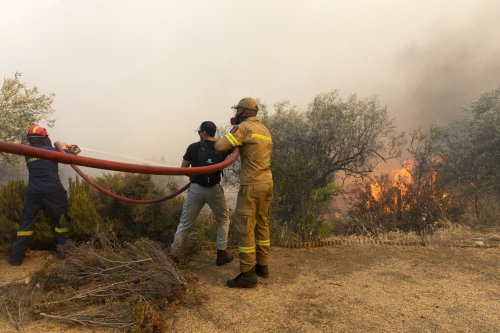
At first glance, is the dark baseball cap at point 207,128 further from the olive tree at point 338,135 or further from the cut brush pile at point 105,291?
the olive tree at point 338,135

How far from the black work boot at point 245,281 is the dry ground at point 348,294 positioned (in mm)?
Answer: 83

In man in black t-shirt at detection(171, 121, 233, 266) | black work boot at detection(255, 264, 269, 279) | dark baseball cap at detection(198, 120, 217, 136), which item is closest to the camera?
black work boot at detection(255, 264, 269, 279)

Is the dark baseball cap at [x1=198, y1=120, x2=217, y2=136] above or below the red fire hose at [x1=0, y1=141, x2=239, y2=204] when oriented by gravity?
above

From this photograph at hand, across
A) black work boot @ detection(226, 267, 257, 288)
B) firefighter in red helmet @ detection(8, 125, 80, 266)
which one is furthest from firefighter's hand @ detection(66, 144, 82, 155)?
black work boot @ detection(226, 267, 257, 288)

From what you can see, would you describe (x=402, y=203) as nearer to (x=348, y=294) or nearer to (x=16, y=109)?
(x=348, y=294)

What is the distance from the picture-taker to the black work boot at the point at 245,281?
404cm

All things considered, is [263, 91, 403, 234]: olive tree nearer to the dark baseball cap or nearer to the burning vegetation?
the burning vegetation

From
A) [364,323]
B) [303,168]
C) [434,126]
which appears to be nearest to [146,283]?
[364,323]

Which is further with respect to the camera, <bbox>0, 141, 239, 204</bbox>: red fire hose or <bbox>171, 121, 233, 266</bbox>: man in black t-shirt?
<bbox>171, 121, 233, 266</bbox>: man in black t-shirt

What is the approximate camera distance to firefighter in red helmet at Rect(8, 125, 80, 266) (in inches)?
196

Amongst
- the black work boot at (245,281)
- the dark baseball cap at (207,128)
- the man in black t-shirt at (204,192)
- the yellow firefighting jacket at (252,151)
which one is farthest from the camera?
the dark baseball cap at (207,128)

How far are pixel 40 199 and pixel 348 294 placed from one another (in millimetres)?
4380

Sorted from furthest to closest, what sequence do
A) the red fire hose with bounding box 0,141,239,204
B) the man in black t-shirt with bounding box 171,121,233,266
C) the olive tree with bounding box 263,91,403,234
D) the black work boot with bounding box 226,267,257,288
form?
1. the olive tree with bounding box 263,91,403,234
2. the man in black t-shirt with bounding box 171,121,233,266
3. the black work boot with bounding box 226,267,257,288
4. the red fire hose with bounding box 0,141,239,204

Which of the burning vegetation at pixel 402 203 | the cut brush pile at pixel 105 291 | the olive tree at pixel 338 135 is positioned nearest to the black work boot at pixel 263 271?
the cut brush pile at pixel 105 291
